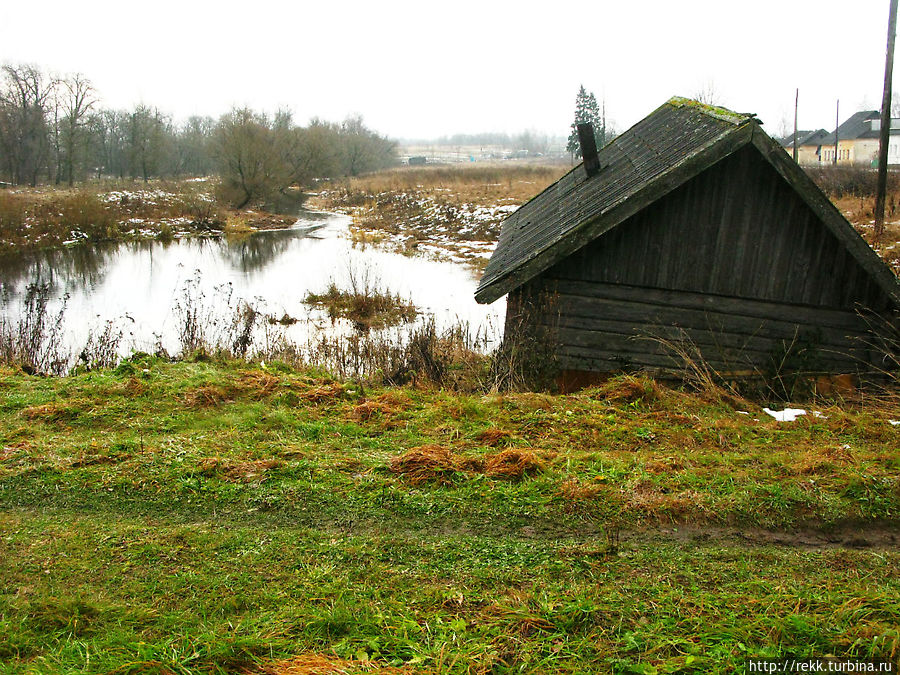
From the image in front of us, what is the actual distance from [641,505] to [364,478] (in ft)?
6.47

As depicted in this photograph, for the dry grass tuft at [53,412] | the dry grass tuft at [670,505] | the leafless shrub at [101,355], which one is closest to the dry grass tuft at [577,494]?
the dry grass tuft at [670,505]

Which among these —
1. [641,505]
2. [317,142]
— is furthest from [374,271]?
[317,142]

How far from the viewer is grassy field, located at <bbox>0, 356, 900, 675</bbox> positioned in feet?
9.93

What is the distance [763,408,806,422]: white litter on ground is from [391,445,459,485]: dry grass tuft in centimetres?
375

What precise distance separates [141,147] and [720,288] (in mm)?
68428

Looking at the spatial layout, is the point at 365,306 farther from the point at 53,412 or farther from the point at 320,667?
the point at 320,667

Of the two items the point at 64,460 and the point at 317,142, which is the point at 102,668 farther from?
the point at 317,142

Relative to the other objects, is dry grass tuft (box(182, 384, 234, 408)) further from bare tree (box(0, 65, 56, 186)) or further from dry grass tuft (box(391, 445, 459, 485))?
bare tree (box(0, 65, 56, 186))

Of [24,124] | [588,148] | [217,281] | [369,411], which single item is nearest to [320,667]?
[369,411]

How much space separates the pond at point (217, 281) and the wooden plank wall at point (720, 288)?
3386 mm

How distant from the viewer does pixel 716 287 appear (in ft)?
26.3

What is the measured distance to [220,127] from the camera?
46562 mm

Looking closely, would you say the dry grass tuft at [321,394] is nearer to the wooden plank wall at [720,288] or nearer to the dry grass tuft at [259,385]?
the dry grass tuft at [259,385]

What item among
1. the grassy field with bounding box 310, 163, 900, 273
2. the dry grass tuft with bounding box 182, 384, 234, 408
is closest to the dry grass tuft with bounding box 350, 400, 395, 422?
the dry grass tuft with bounding box 182, 384, 234, 408
